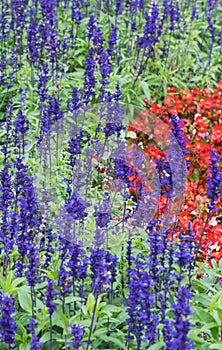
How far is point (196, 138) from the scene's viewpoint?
950 cm

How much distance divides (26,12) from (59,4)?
1665 mm

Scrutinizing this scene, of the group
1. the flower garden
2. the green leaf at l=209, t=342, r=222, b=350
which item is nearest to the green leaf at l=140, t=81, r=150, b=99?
the flower garden

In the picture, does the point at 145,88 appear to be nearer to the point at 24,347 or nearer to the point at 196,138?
the point at 196,138

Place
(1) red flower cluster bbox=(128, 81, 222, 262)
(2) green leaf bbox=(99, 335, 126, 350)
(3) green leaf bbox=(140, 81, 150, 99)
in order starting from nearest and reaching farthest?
(2) green leaf bbox=(99, 335, 126, 350) < (1) red flower cluster bbox=(128, 81, 222, 262) < (3) green leaf bbox=(140, 81, 150, 99)

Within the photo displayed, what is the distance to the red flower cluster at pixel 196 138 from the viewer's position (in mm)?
7641

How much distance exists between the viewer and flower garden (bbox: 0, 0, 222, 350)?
4.66 metres

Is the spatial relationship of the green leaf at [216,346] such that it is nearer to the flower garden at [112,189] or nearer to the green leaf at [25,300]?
the flower garden at [112,189]

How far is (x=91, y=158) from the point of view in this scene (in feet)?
24.2

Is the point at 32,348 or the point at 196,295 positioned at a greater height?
the point at 32,348

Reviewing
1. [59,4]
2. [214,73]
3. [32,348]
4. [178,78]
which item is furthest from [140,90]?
[32,348]

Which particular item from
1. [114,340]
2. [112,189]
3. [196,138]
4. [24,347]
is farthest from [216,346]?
[196,138]

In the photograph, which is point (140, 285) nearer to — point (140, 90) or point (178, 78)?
point (140, 90)

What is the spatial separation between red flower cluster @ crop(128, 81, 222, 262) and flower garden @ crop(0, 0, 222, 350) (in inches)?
0.9

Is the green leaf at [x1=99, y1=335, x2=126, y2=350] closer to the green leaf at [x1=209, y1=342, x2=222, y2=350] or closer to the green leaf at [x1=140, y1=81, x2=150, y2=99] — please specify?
the green leaf at [x1=209, y1=342, x2=222, y2=350]
